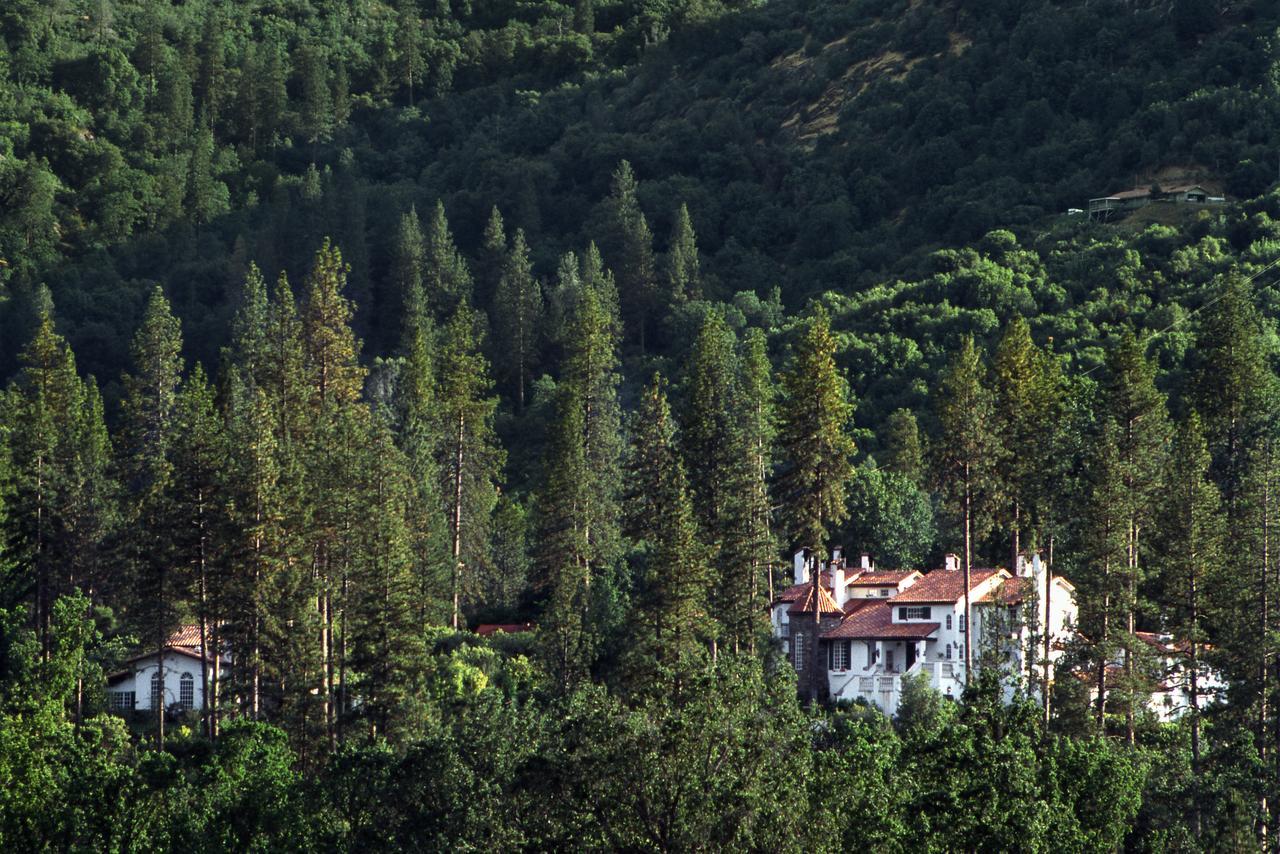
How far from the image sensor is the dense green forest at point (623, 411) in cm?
5053

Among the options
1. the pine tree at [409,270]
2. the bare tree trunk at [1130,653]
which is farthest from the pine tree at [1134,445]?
the pine tree at [409,270]

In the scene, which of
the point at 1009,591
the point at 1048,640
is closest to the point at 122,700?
the point at 1009,591

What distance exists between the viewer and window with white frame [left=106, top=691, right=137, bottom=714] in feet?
237

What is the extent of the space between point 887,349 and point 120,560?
4571cm

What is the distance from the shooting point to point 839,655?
74125mm

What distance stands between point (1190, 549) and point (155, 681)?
108ft

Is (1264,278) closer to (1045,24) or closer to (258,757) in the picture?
(1045,24)

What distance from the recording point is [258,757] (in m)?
55.4

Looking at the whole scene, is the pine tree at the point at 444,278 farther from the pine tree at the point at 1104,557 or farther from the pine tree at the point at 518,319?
the pine tree at the point at 1104,557

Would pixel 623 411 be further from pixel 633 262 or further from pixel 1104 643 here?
pixel 1104 643

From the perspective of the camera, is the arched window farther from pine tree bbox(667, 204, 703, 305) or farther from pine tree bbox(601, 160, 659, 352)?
pine tree bbox(667, 204, 703, 305)

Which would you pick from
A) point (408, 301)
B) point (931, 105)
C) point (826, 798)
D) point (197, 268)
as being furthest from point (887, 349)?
point (826, 798)

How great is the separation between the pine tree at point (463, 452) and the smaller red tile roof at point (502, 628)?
146cm

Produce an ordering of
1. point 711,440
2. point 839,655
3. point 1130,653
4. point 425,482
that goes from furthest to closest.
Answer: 1. point 425,482
2. point 711,440
3. point 839,655
4. point 1130,653
